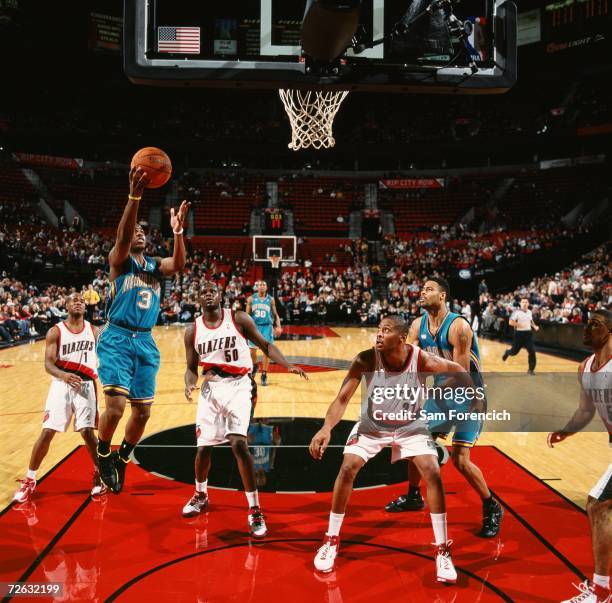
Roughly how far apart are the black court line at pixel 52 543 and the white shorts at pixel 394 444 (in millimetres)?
1958

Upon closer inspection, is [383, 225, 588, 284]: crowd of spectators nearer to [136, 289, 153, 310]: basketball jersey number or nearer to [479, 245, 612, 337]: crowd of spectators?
[479, 245, 612, 337]: crowd of spectators

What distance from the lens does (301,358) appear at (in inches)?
482

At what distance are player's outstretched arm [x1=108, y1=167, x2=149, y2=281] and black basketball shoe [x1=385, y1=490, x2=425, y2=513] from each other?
2736 mm

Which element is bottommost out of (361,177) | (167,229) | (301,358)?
(301,358)

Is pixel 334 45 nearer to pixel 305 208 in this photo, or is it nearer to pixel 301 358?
pixel 301 358

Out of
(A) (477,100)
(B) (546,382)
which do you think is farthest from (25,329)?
(A) (477,100)

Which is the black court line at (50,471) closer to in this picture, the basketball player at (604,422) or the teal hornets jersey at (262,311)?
the teal hornets jersey at (262,311)

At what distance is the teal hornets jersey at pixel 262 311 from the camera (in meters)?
8.85

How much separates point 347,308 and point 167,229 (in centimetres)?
1219

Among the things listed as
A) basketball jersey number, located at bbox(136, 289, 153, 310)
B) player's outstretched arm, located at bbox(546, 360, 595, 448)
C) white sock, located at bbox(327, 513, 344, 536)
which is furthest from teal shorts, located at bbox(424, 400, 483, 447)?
basketball jersey number, located at bbox(136, 289, 153, 310)

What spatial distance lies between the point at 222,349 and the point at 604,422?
8.39 feet

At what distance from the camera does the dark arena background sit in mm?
3480

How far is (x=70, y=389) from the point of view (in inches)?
175

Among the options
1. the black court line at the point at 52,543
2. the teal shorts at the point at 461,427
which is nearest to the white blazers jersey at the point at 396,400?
the teal shorts at the point at 461,427
